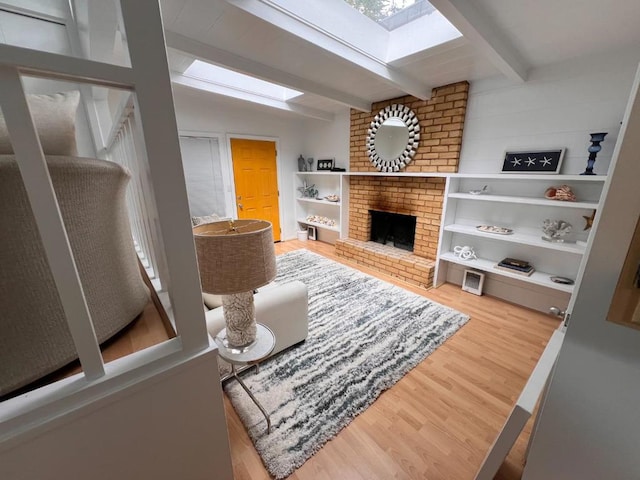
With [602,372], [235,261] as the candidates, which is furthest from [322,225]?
[602,372]

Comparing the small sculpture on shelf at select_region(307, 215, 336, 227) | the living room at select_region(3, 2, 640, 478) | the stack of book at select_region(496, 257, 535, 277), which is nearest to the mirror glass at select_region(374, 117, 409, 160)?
the living room at select_region(3, 2, 640, 478)

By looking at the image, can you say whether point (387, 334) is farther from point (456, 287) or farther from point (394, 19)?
point (394, 19)

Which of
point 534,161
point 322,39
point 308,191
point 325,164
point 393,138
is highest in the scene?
point 322,39

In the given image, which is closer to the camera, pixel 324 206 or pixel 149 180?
pixel 149 180

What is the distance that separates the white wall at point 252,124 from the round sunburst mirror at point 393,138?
173cm

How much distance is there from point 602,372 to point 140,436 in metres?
1.34

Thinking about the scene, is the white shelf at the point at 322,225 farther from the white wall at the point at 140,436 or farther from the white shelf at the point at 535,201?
the white wall at the point at 140,436

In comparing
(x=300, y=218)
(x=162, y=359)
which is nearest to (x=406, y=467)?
(x=162, y=359)

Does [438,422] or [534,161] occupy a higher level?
[534,161]

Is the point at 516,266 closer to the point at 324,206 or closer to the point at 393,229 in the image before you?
the point at 393,229

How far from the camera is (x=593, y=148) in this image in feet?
6.33

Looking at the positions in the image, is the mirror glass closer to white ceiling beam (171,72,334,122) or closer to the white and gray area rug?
white ceiling beam (171,72,334,122)

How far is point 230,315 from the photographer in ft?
3.75

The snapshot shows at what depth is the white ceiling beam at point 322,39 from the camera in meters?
1.49
